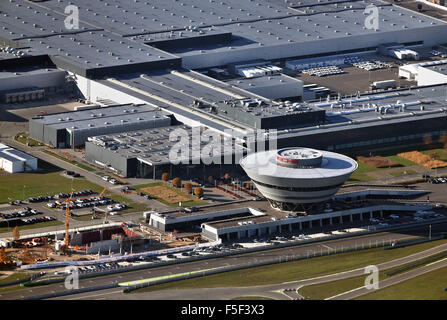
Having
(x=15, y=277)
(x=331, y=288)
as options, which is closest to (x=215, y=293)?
(x=331, y=288)

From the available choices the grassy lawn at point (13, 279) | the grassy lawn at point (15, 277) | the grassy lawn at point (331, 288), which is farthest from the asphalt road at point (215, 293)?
the grassy lawn at point (15, 277)

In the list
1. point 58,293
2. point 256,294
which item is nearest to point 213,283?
point 256,294

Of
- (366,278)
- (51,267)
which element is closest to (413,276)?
(366,278)

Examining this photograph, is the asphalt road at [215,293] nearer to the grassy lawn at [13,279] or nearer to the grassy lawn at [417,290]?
the grassy lawn at [417,290]

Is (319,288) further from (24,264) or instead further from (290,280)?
(24,264)

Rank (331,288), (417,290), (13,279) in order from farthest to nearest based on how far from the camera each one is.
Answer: (13,279) → (331,288) → (417,290)

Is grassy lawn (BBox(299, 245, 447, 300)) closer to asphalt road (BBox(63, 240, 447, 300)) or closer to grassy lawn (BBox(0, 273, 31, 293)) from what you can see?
asphalt road (BBox(63, 240, 447, 300))

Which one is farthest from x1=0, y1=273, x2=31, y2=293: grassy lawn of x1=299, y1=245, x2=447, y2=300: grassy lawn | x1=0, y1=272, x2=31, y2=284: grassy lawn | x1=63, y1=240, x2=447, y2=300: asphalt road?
x1=299, y1=245, x2=447, y2=300: grassy lawn

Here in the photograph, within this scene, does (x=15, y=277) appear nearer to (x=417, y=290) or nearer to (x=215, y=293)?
(x=215, y=293)
